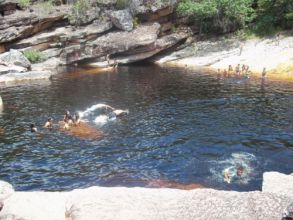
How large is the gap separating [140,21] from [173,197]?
58.2 metres

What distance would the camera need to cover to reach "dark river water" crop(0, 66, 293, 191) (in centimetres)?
2425

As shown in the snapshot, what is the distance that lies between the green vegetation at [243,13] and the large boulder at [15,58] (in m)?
27.0

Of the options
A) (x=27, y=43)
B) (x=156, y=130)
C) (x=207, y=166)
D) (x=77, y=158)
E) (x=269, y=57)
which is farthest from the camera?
(x=27, y=43)

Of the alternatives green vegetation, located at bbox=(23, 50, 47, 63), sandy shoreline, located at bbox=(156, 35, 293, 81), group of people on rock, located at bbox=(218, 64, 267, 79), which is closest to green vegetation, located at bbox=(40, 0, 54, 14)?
green vegetation, located at bbox=(23, 50, 47, 63)

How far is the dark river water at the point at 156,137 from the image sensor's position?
24.2 meters

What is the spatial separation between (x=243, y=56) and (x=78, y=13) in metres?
28.9

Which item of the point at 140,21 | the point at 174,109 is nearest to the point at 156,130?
the point at 174,109

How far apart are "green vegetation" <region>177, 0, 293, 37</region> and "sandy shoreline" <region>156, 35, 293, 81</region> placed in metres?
3.35

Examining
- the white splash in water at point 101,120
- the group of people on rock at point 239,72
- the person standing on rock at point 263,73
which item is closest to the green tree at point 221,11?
the group of people on rock at point 239,72

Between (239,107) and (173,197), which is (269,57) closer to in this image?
(239,107)

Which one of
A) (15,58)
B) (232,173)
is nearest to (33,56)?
(15,58)

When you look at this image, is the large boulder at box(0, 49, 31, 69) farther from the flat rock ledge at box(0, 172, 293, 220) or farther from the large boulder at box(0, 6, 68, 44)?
the flat rock ledge at box(0, 172, 293, 220)

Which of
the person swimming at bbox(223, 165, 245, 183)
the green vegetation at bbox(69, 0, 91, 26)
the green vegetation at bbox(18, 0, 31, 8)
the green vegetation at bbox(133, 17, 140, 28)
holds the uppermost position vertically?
the green vegetation at bbox(18, 0, 31, 8)

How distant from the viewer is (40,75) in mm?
60219
